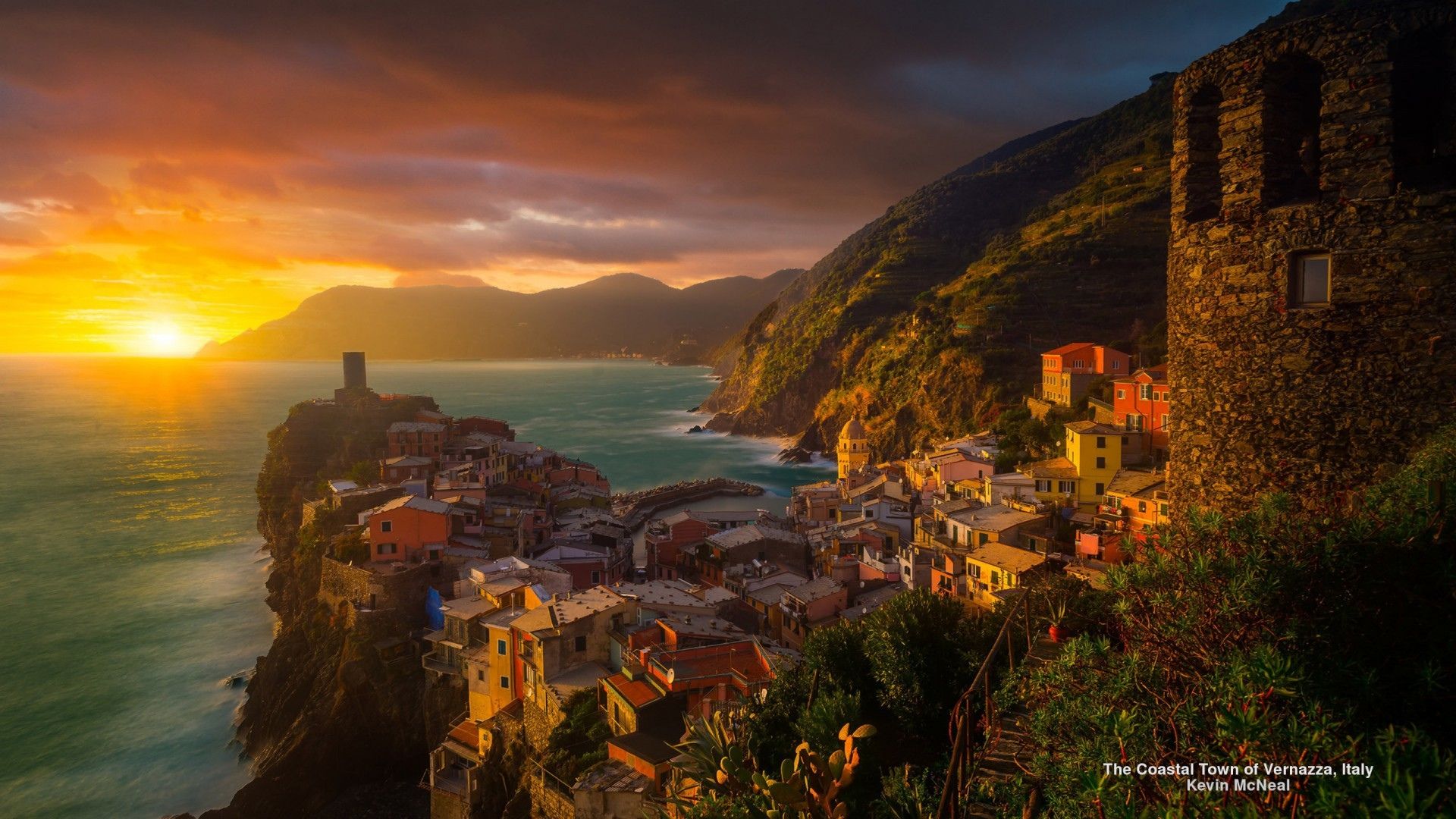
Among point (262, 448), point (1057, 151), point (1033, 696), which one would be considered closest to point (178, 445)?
point (262, 448)

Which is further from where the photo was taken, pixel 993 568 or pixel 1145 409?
pixel 1145 409

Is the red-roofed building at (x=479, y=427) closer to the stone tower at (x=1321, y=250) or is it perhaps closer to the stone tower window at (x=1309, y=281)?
the stone tower at (x=1321, y=250)

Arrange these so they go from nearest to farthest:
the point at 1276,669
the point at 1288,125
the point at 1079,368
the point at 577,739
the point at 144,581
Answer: the point at 1276,669, the point at 1288,125, the point at 577,739, the point at 144,581, the point at 1079,368

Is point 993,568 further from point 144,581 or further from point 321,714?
point 144,581

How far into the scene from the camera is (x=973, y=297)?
61.0m

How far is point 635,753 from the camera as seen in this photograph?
13.1 meters

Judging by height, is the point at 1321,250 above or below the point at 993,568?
above

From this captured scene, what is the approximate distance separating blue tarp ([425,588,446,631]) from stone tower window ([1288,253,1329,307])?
72.8ft

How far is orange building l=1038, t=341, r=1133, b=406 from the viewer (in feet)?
127

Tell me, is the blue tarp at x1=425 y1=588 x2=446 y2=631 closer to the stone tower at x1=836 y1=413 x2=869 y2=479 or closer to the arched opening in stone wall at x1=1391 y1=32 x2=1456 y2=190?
the arched opening in stone wall at x1=1391 y1=32 x2=1456 y2=190

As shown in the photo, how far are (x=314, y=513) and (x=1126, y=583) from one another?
104ft

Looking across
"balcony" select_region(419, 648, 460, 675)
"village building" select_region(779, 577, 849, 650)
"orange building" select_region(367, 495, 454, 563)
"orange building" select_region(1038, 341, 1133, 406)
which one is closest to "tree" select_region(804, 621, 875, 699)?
"village building" select_region(779, 577, 849, 650)

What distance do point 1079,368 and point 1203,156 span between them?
38001 mm

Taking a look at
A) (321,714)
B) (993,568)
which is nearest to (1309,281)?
(993,568)
